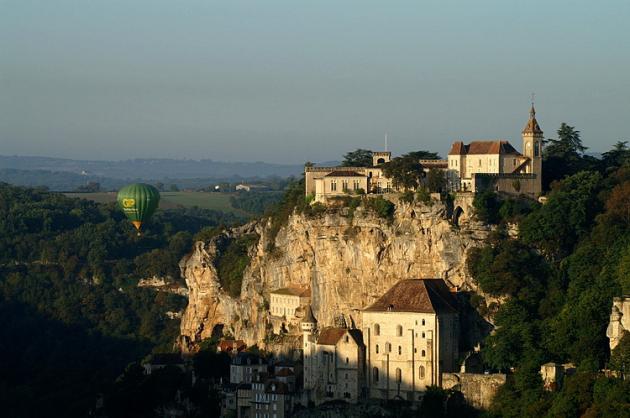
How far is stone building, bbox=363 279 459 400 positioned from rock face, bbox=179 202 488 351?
377 cm

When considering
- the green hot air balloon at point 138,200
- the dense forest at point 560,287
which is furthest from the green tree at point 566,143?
the green hot air balloon at point 138,200

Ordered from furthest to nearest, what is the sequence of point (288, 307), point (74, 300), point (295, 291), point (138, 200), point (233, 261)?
1. point (74, 300)
2. point (138, 200)
3. point (233, 261)
4. point (295, 291)
5. point (288, 307)

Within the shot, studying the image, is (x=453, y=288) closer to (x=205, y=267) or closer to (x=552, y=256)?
(x=552, y=256)

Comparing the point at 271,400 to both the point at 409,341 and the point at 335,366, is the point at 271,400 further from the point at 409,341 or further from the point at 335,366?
the point at 409,341

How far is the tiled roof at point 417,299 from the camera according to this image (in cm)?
7800

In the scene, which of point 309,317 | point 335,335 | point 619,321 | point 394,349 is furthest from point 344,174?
point 619,321

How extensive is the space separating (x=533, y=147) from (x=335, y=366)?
16.1 m

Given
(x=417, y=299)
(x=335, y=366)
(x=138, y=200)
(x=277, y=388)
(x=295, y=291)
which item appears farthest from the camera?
(x=138, y=200)

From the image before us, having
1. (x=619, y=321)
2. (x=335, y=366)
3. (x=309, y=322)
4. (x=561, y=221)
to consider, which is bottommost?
(x=335, y=366)

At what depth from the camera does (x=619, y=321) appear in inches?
2872

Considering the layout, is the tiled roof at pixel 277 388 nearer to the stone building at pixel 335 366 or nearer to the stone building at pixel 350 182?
the stone building at pixel 335 366

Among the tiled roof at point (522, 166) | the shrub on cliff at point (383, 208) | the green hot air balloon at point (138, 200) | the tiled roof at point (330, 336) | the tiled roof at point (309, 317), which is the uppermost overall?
the tiled roof at point (522, 166)

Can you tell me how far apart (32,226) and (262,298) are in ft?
227

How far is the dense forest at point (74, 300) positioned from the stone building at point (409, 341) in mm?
21091
